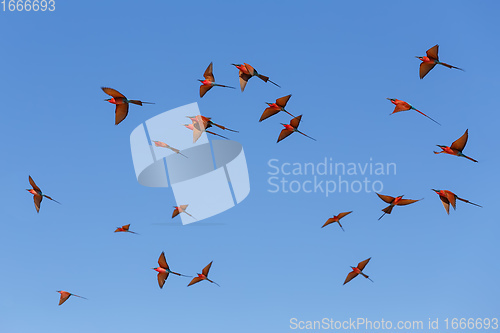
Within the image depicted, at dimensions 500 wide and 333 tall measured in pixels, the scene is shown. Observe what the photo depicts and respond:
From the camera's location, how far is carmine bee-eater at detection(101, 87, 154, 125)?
1236cm

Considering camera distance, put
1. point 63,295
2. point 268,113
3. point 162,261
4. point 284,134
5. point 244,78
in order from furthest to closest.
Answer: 1. point 63,295
2. point 162,261
3. point 284,134
4. point 268,113
5. point 244,78

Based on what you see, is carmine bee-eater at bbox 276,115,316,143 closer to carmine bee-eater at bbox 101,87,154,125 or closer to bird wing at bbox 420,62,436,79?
A: bird wing at bbox 420,62,436,79

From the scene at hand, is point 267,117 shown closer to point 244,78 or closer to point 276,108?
point 276,108

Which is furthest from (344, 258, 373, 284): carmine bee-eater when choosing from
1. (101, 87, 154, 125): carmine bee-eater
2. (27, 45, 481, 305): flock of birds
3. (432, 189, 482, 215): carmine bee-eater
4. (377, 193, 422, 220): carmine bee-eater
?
(101, 87, 154, 125): carmine bee-eater

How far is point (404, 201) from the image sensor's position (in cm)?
1311

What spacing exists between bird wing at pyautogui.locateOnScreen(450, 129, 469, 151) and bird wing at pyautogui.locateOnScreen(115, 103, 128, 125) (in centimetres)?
781

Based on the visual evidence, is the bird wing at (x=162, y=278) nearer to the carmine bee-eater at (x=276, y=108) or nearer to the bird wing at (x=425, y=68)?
the carmine bee-eater at (x=276, y=108)

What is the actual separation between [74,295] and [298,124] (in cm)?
814

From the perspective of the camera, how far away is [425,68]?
13.4 m

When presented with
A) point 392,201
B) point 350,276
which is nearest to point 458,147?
point 392,201

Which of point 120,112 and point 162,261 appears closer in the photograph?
point 120,112

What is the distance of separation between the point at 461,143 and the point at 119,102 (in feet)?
26.6

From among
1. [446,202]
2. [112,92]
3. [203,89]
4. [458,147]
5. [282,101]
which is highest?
[203,89]

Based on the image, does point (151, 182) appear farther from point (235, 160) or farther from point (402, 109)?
point (402, 109)
